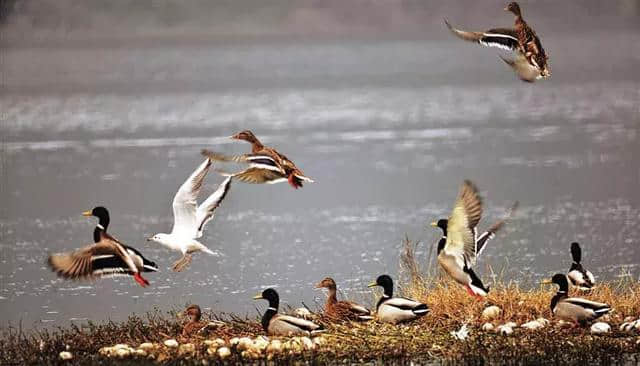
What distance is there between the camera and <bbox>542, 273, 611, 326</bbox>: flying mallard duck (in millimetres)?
7035

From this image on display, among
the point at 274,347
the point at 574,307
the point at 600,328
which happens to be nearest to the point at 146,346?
the point at 274,347

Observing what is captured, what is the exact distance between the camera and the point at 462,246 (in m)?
7.28

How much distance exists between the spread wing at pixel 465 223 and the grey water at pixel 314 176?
0.67 metres

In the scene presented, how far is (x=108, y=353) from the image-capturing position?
701 centimetres

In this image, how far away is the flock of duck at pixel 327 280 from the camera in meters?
7.05

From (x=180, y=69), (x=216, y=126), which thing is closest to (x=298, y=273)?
(x=216, y=126)

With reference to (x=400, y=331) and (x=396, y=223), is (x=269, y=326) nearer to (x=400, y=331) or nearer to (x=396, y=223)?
(x=400, y=331)

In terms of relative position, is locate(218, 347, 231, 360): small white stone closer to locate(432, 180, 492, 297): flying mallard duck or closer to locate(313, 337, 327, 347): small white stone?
locate(313, 337, 327, 347): small white stone

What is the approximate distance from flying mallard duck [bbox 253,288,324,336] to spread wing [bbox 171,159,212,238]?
20.0 inches

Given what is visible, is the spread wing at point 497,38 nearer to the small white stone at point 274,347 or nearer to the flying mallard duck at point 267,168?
the flying mallard duck at point 267,168

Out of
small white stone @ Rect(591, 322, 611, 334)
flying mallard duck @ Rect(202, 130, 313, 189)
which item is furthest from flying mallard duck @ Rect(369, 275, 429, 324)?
small white stone @ Rect(591, 322, 611, 334)

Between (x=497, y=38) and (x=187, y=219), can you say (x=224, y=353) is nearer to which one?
(x=187, y=219)

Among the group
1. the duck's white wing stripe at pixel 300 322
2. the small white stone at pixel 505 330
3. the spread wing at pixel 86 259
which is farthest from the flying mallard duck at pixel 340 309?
the spread wing at pixel 86 259

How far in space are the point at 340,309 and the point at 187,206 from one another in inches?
35.4
